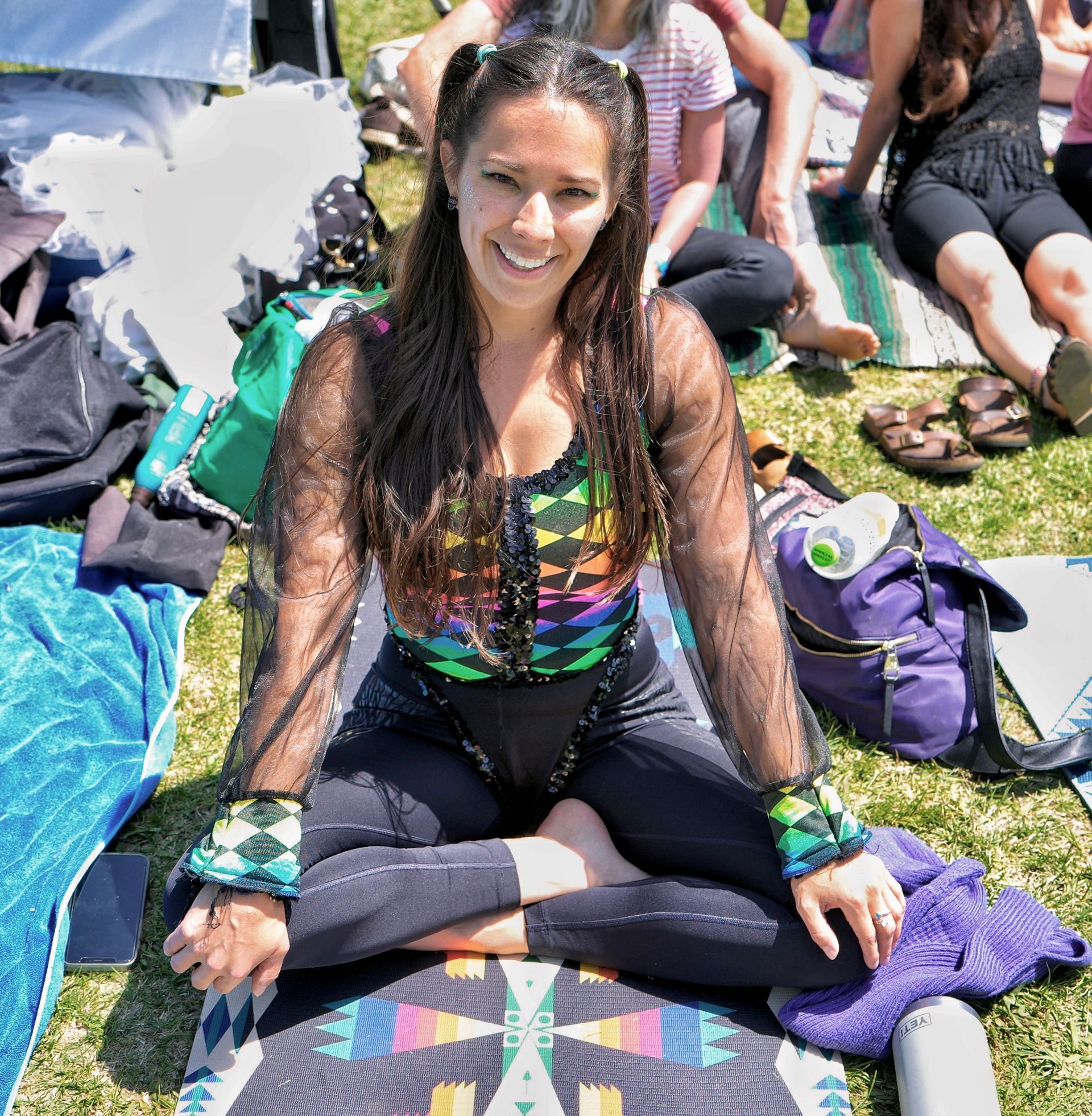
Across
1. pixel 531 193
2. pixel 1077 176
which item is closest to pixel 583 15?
pixel 1077 176

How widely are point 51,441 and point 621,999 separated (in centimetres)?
241

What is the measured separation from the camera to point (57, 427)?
3.39 meters

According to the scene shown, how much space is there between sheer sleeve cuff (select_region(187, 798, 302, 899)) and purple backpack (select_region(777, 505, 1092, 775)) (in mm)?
1439

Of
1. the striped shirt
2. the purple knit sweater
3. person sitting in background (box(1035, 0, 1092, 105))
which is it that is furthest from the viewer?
person sitting in background (box(1035, 0, 1092, 105))

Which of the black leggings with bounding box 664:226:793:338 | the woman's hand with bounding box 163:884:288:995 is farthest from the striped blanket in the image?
the woman's hand with bounding box 163:884:288:995

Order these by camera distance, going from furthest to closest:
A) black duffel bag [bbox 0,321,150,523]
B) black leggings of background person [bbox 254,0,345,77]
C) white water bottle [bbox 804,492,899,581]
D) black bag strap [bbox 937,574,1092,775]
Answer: black leggings of background person [bbox 254,0,345,77] → black duffel bag [bbox 0,321,150,523] → white water bottle [bbox 804,492,899,581] → black bag strap [bbox 937,574,1092,775]

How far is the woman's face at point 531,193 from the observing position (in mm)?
1780

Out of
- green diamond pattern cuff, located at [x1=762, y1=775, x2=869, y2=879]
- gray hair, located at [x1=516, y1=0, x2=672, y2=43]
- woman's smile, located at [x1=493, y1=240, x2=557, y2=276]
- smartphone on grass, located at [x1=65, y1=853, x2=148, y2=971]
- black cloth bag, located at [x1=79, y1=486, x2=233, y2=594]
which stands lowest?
smartphone on grass, located at [x1=65, y1=853, x2=148, y2=971]

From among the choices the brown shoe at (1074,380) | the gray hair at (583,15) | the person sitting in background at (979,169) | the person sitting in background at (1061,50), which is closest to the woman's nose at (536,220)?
the gray hair at (583,15)

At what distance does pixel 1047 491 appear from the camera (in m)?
3.55

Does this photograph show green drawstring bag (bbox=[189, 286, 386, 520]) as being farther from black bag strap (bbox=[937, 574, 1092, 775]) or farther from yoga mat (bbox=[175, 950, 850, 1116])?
black bag strap (bbox=[937, 574, 1092, 775])

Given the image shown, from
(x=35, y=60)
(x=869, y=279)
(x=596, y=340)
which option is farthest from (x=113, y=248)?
(x=869, y=279)

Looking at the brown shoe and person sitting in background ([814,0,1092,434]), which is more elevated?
person sitting in background ([814,0,1092,434])

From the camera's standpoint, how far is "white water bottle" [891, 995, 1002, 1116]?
6.40 feet
